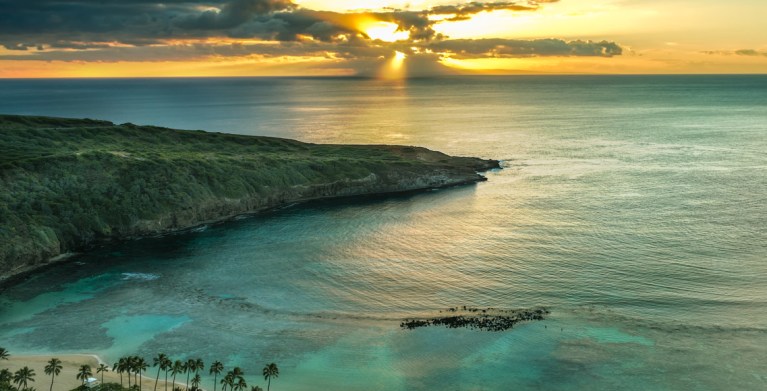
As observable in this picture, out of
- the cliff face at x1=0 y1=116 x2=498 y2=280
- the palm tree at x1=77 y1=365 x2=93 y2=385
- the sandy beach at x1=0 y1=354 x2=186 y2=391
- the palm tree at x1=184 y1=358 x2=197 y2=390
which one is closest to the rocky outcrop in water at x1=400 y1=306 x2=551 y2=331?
the palm tree at x1=184 y1=358 x2=197 y2=390

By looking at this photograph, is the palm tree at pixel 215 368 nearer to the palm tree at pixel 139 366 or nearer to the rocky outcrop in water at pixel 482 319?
the palm tree at pixel 139 366

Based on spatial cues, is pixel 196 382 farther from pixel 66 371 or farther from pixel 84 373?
pixel 66 371

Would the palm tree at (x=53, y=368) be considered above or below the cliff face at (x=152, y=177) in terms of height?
below

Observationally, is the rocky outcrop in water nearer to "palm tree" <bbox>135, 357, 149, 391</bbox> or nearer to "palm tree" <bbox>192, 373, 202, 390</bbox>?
"palm tree" <bbox>192, 373, 202, 390</bbox>

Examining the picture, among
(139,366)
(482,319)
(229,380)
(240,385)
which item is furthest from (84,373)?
(482,319)

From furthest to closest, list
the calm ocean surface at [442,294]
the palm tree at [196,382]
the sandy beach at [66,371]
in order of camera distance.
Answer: the calm ocean surface at [442,294], the sandy beach at [66,371], the palm tree at [196,382]

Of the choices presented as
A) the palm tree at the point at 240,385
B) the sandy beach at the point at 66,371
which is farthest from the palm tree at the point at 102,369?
the palm tree at the point at 240,385
